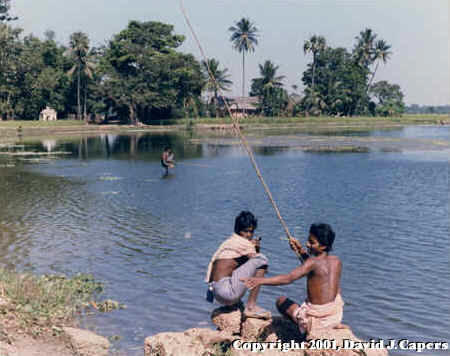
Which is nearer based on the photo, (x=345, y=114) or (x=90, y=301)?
(x=90, y=301)

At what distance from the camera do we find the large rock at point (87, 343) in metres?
7.34

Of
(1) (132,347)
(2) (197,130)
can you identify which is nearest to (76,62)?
(2) (197,130)

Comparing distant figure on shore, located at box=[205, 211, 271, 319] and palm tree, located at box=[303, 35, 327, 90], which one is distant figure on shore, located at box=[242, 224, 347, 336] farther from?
palm tree, located at box=[303, 35, 327, 90]

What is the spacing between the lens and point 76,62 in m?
87.8

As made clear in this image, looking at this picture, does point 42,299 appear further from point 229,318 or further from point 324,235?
point 324,235

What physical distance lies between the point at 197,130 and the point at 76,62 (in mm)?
21193

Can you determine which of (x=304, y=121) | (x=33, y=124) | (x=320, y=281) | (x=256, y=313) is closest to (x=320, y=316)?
(x=320, y=281)

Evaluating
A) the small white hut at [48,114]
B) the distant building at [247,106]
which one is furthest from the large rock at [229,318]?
the distant building at [247,106]

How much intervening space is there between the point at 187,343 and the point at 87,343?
136 centimetres

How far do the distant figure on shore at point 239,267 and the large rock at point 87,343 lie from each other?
59.2 inches

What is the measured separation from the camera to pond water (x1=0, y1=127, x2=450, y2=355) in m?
9.73

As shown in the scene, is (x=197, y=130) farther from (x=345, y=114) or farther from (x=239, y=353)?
(x=239, y=353)

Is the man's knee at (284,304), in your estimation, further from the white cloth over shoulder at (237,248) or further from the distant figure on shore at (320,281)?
the white cloth over shoulder at (237,248)

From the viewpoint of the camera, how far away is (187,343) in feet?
22.9
